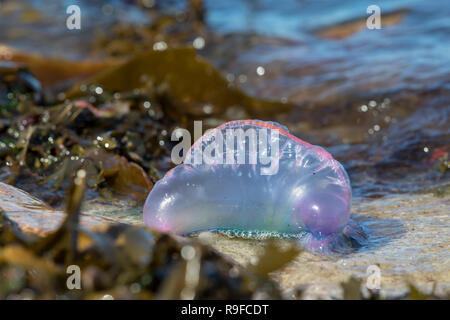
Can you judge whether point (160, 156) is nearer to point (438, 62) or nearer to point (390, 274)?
point (390, 274)

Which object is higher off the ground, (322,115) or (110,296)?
(322,115)

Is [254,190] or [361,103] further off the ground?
[361,103]

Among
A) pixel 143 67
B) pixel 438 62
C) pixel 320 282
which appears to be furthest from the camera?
pixel 438 62

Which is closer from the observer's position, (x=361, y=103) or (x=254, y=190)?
(x=254, y=190)
